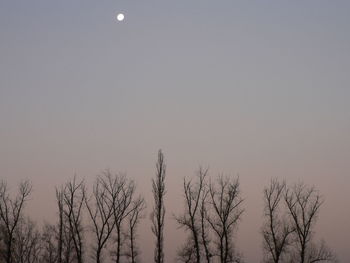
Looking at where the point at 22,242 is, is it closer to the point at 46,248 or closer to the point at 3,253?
the point at 46,248

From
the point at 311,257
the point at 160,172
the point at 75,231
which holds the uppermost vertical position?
the point at 160,172

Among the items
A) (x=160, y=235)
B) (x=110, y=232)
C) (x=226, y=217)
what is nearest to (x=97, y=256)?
(x=110, y=232)

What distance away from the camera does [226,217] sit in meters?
47.8

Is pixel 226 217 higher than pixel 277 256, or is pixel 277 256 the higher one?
pixel 226 217

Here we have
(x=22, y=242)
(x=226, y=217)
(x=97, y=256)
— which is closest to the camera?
(x=97, y=256)

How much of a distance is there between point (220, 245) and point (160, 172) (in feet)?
27.2

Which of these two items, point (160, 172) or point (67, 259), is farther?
point (67, 259)

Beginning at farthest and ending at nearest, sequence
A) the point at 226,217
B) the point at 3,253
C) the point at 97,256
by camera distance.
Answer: the point at 3,253 → the point at 226,217 → the point at 97,256

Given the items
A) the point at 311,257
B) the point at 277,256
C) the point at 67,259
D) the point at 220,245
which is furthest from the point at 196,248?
the point at 67,259

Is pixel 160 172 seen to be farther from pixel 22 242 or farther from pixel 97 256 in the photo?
pixel 22 242

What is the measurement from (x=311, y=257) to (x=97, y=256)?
734 inches

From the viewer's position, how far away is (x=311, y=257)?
46844 mm

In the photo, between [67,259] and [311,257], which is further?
[67,259]

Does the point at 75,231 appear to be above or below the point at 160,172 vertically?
below
